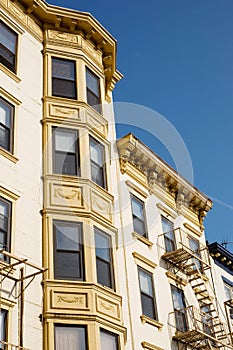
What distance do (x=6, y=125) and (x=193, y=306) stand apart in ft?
34.8

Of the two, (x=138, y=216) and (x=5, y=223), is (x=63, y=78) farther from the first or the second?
(x=5, y=223)

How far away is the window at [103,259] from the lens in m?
18.2

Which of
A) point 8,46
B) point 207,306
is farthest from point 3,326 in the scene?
point 207,306

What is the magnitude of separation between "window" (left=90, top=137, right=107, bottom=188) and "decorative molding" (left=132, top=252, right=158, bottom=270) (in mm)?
3059

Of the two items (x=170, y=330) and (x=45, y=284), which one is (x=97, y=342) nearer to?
(x=45, y=284)

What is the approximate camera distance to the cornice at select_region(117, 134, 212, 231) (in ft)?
80.0

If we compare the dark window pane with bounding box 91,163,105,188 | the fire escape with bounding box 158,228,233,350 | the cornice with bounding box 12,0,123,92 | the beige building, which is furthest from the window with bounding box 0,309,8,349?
the cornice with bounding box 12,0,123,92

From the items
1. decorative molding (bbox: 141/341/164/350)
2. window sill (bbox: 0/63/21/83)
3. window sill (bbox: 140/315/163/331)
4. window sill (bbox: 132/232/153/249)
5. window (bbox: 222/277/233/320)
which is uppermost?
window sill (bbox: 0/63/21/83)

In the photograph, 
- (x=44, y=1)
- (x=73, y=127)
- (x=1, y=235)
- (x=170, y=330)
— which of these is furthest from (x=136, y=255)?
(x=44, y=1)

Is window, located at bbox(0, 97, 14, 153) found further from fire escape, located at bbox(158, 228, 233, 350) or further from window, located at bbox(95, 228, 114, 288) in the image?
fire escape, located at bbox(158, 228, 233, 350)

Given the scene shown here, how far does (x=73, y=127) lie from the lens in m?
20.3

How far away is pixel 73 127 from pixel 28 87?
2005mm

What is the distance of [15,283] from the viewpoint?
15.3m

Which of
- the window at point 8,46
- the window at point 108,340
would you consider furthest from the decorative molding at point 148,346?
the window at point 8,46
